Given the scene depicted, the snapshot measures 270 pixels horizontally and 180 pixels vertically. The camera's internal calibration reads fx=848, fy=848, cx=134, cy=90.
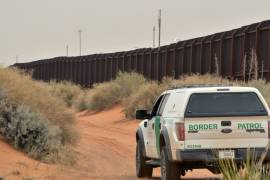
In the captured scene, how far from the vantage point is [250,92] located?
49.6 ft

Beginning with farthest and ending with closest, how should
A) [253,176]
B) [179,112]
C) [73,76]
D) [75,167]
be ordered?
[73,76], [75,167], [179,112], [253,176]

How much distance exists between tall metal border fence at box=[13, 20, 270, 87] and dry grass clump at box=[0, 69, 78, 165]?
809 centimetres

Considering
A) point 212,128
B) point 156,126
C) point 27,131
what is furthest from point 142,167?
point 27,131

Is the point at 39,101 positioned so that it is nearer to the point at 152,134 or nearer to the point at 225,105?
the point at 152,134

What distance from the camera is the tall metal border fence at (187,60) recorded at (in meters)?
37.6

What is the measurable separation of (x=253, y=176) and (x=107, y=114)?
139 feet

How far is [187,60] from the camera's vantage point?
5006 cm

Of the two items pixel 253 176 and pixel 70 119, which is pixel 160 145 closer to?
pixel 253 176

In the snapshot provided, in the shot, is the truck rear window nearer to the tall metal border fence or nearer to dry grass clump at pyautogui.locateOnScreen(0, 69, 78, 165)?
dry grass clump at pyautogui.locateOnScreen(0, 69, 78, 165)

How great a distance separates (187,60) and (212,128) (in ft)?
117

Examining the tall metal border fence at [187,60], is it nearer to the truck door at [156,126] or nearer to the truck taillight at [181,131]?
the truck door at [156,126]

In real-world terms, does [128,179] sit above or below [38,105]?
below

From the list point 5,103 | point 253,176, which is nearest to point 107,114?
point 5,103

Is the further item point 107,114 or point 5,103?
point 107,114
